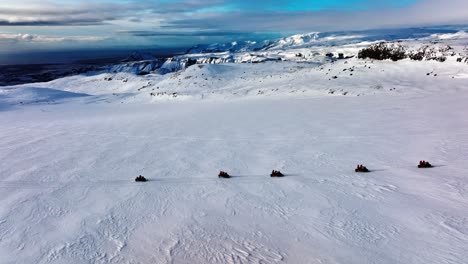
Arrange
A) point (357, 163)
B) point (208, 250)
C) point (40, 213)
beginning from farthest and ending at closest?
point (357, 163) → point (40, 213) → point (208, 250)

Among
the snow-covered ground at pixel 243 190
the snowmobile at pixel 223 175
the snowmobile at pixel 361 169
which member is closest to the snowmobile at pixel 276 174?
the snow-covered ground at pixel 243 190

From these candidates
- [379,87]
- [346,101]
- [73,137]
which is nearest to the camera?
[73,137]

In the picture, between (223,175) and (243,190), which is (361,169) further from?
(223,175)

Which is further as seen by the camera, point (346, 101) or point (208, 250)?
point (346, 101)

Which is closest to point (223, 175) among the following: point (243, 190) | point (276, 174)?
point (243, 190)

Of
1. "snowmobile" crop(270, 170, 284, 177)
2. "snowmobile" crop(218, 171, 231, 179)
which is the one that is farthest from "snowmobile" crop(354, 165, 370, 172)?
"snowmobile" crop(218, 171, 231, 179)

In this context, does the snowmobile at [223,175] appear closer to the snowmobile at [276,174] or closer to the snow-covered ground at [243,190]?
the snow-covered ground at [243,190]

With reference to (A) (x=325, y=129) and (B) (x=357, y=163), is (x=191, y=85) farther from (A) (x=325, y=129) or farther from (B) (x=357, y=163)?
(B) (x=357, y=163)

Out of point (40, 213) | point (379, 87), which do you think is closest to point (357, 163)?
point (40, 213)
